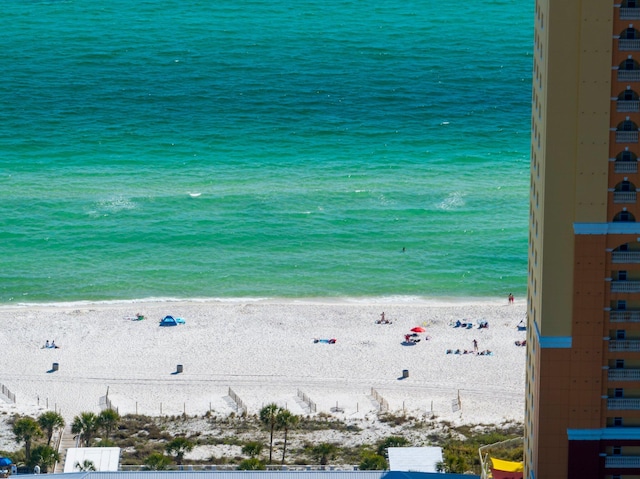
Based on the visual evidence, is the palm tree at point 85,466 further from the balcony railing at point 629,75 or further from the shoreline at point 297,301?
the shoreline at point 297,301

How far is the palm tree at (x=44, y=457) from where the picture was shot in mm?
91500

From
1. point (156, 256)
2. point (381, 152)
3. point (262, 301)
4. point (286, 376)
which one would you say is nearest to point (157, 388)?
point (286, 376)

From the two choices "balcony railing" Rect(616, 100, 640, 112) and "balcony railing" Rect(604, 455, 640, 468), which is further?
"balcony railing" Rect(604, 455, 640, 468)

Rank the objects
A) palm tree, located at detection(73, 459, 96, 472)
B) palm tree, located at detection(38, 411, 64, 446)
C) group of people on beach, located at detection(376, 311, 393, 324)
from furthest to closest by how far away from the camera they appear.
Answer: group of people on beach, located at detection(376, 311, 393, 324)
palm tree, located at detection(38, 411, 64, 446)
palm tree, located at detection(73, 459, 96, 472)

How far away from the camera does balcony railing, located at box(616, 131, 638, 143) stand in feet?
220

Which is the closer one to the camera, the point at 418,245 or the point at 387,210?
Answer: the point at 418,245

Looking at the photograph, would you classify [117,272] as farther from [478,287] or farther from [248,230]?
[478,287]

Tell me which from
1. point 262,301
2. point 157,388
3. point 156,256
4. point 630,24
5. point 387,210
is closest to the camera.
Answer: point 630,24

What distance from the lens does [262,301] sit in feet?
463

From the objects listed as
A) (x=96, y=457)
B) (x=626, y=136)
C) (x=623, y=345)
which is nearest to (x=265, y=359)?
(x=96, y=457)

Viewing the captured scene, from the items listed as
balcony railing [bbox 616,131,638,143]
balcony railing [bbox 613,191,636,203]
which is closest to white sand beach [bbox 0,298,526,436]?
balcony railing [bbox 613,191,636,203]

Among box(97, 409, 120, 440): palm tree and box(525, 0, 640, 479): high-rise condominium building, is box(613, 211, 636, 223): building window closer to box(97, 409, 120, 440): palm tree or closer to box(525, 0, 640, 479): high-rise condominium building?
box(525, 0, 640, 479): high-rise condominium building

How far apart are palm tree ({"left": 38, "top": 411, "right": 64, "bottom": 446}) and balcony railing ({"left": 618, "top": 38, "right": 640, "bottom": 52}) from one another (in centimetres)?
4739

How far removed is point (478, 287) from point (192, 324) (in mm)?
29580
